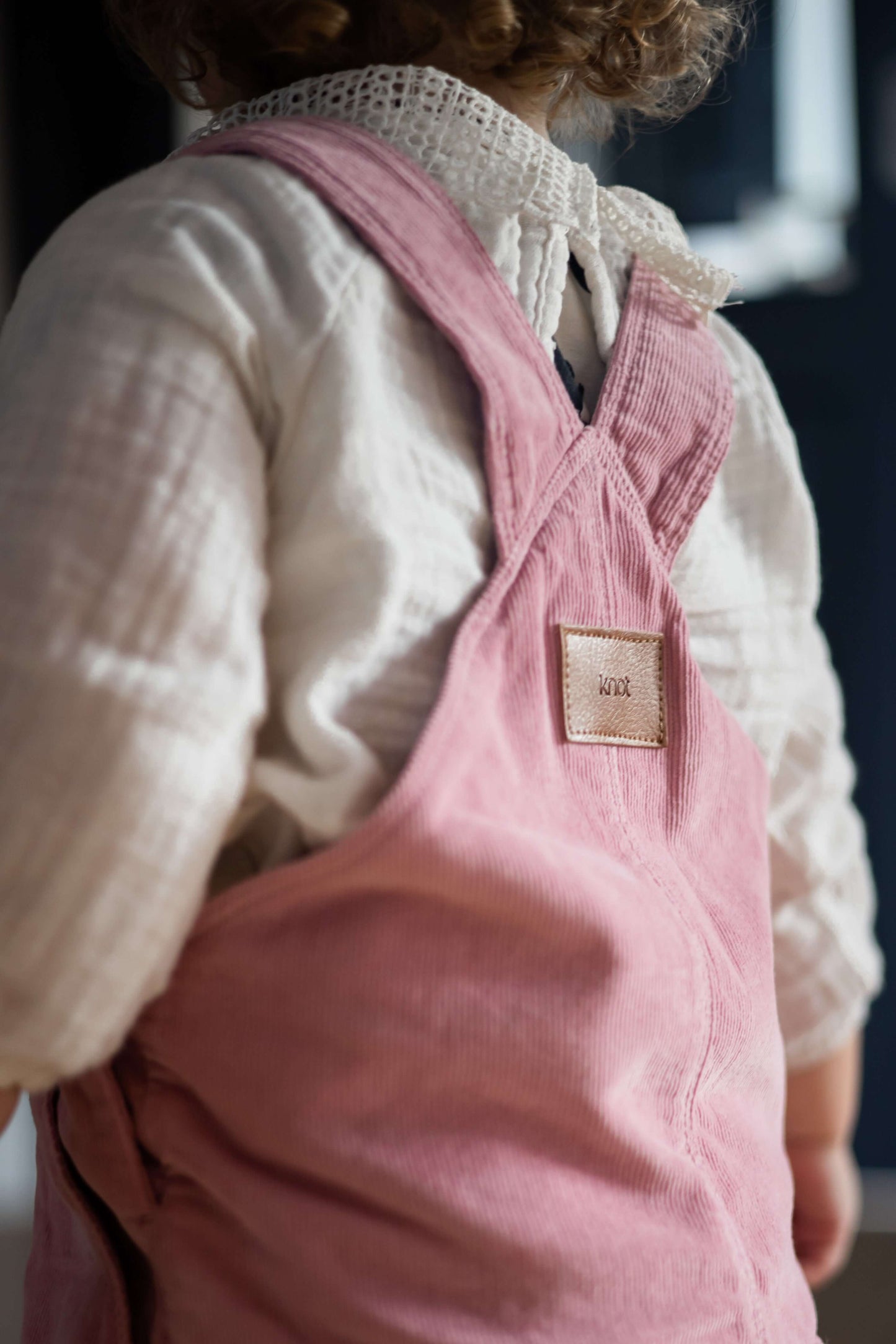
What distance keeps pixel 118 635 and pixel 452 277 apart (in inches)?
6.7

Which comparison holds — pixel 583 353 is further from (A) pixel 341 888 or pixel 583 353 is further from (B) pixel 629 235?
(A) pixel 341 888

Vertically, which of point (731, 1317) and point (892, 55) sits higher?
point (892, 55)

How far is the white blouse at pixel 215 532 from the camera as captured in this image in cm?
→ 34

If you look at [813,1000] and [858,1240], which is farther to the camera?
[858,1240]

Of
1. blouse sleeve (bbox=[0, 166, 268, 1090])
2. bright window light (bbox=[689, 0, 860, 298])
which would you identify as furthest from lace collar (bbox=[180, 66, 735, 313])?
bright window light (bbox=[689, 0, 860, 298])

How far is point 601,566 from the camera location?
448mm

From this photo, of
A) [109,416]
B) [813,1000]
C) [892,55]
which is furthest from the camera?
[892,55]

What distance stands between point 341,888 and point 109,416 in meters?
0.15

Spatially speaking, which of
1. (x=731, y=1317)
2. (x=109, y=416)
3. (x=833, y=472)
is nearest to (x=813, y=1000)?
(x=731, y=1317)

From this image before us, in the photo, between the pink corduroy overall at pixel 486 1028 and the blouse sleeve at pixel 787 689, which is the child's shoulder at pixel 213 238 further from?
the blouse sleeve at pixel 787 689

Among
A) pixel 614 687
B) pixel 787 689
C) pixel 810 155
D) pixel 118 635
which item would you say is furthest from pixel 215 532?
pixel 810 155

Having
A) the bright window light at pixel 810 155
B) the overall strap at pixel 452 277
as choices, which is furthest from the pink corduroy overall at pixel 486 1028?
the bright window light at pixel 810 155

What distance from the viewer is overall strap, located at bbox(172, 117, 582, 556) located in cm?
41

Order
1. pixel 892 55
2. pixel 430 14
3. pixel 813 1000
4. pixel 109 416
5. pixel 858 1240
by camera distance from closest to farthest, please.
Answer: pixel 109 416, pixel 430 14, pixel 813 1000, pixel 858 1240, pixel 892 55
